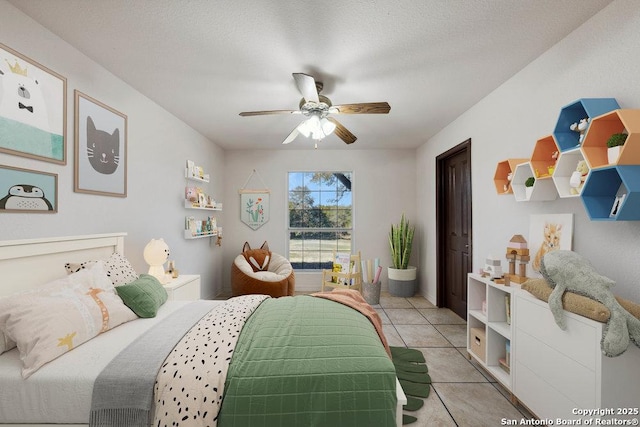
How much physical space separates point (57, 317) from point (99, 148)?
143 cm

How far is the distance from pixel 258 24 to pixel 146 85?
147cm

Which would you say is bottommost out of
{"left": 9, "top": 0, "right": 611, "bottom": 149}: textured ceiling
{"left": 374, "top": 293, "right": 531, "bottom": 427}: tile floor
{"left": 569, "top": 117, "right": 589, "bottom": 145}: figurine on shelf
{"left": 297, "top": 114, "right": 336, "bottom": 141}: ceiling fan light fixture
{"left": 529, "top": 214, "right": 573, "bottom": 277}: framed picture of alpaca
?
{"left": 374, "top": 293, "right": 531, "bottom": 427}: tile floor

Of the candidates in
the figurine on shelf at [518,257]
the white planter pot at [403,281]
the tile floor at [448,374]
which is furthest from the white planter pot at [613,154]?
the white planter pot at [403,281]

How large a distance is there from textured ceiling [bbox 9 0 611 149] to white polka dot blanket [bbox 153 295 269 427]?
1839mm

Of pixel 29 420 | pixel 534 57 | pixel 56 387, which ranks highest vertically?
pixel 534 57

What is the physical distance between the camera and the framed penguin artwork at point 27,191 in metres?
1.67

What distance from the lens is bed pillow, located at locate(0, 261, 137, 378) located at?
1.32 metres

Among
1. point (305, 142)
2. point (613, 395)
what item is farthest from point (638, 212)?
point (305, 142)

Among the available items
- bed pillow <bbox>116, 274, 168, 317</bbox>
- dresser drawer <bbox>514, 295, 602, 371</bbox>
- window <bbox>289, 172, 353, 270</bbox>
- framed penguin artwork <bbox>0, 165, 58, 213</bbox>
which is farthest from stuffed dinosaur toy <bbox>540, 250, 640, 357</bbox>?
window <bbox>289, 172, 353, 270</bbox>

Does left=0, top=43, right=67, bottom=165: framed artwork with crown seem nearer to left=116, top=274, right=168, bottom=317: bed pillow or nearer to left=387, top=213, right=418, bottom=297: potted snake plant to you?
left=116, top=274, right=168, bottom=317: bed pillow

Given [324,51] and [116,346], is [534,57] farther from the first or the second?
[116,346]

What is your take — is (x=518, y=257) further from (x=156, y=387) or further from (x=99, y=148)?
(x=99, y=148)

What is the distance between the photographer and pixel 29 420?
124cm

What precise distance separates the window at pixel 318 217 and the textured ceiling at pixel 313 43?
221 centimetres
